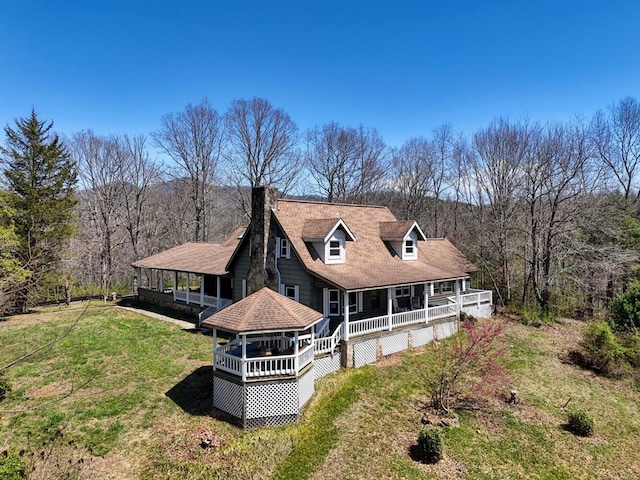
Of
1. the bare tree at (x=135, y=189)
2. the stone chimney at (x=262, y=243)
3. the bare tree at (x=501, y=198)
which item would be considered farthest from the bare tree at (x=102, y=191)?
the bare tree at (x=501, y=198)

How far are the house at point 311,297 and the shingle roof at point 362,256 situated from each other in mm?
69

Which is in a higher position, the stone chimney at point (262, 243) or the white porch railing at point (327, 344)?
the stone chimney at point (262, 243)

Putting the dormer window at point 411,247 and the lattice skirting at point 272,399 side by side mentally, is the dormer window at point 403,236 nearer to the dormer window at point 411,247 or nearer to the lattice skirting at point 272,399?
the dormer window at point 411,247

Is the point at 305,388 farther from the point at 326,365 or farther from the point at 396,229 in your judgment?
the point at 396,229

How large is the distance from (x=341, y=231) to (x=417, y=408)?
8809 millimetres

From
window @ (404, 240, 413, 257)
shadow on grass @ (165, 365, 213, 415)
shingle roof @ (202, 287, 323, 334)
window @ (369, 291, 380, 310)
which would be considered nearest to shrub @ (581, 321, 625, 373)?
window @ (404, 240, 413, 257)

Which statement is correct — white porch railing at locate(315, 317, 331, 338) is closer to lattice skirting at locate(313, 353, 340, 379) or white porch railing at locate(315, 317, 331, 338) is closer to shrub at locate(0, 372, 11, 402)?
lattice skirting at locate(313, 353, 340, 379)

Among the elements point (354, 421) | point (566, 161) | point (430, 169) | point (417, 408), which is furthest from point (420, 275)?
point (430, 169)

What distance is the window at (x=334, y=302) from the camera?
1775cm

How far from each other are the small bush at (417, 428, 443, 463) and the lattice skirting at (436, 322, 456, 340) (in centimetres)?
952

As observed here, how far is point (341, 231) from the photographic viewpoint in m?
17.9

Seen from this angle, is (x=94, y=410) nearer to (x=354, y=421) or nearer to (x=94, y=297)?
(x=354, y=421)

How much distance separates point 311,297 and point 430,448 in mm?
8440

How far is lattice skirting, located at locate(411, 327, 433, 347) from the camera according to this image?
1789 cm
